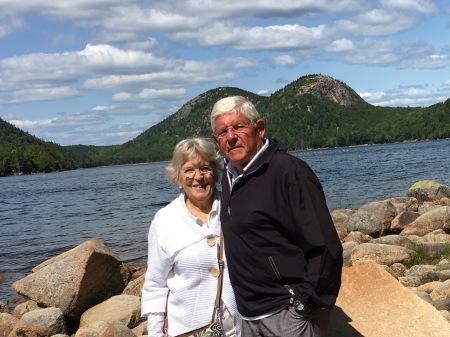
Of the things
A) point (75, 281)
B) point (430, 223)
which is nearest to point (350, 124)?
point (430, 223)

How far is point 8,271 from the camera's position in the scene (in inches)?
682

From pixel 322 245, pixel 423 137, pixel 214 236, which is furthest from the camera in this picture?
pixel 423 137

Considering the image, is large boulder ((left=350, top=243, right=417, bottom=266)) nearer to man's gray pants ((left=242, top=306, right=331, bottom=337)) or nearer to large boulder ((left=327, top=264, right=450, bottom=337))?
large boulder ((left=327, top=264, right=450, bottom=337))

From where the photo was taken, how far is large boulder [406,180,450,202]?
22625 millimetres

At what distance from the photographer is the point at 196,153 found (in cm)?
371

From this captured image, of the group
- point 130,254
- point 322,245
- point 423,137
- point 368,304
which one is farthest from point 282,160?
point 423,137

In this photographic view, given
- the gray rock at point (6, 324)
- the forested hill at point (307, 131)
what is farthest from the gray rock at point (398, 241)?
the forested hill at point (307, 131)

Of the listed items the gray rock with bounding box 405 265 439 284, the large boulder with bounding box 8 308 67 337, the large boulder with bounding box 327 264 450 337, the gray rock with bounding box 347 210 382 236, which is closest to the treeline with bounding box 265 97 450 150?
the gray rock with bounding box 347 210 382 236

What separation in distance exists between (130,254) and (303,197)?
1512 centimetres

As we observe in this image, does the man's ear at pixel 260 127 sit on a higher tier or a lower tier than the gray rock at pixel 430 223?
higher

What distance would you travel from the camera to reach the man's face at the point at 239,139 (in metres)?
3.50

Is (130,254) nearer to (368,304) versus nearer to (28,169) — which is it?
(368,304)

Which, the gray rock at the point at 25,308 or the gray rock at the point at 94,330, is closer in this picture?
the gray rock at the point at 94,330

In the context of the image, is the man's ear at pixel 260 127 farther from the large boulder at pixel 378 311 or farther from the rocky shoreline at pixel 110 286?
the rocky shoreline at pixel 110 286
